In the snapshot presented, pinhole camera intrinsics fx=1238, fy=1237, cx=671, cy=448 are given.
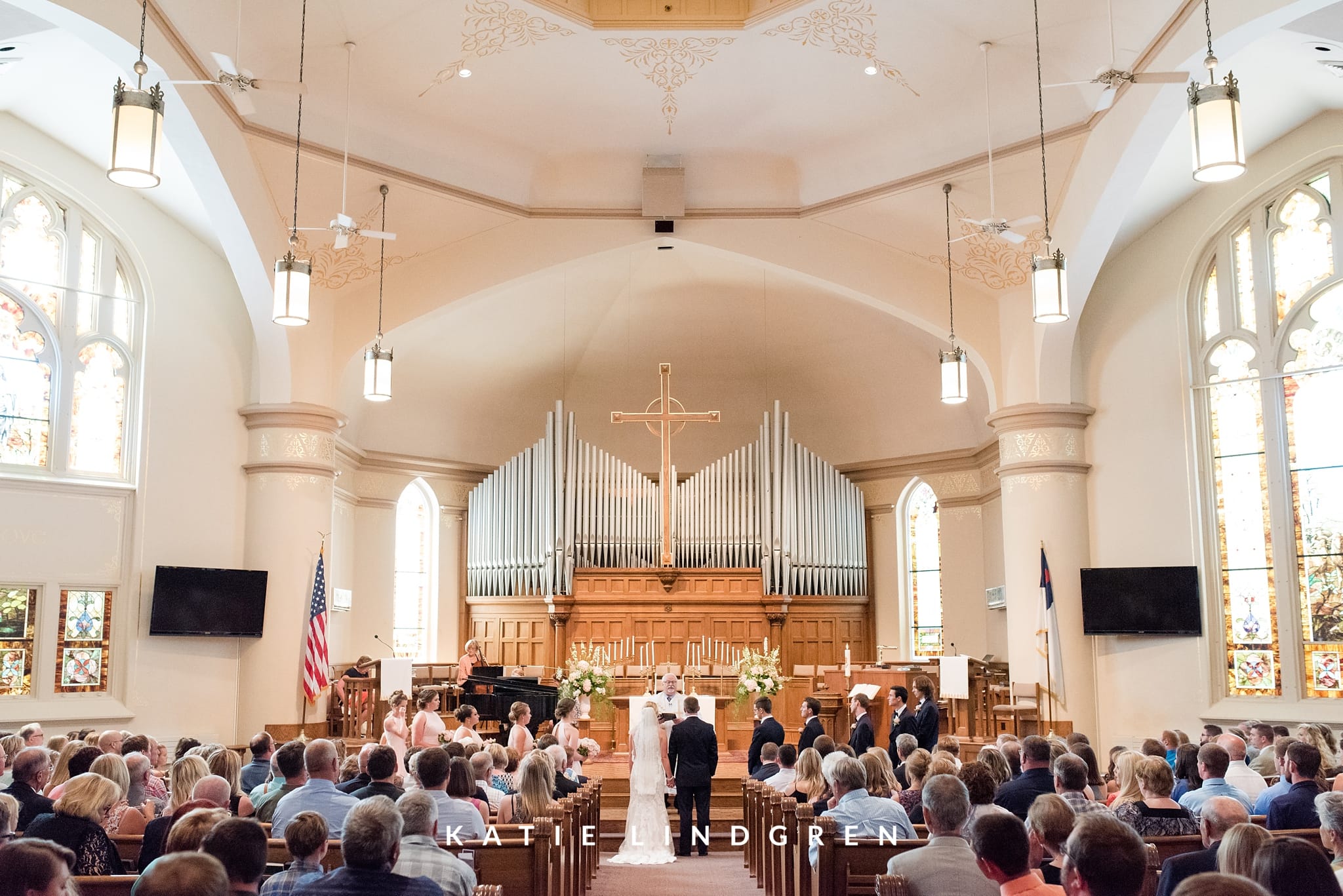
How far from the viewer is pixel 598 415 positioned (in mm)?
18203

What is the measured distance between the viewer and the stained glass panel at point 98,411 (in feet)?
39.2

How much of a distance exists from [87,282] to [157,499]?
2.22 meters

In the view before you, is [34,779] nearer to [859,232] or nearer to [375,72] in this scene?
[375,72]

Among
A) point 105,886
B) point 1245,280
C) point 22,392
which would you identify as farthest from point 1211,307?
point 22,392

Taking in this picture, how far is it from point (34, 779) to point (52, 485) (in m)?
6.62

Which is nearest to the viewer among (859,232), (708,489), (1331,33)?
(1331,33)

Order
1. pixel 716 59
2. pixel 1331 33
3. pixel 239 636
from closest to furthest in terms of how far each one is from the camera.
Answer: pixel 1331 33 < pixel 716 59 < pixel 239 636

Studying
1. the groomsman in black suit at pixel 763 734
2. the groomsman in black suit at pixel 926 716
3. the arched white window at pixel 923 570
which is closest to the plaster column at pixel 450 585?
the arched white window at pixel 923 570

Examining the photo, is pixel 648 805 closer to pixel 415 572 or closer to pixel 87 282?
pixel 87 282

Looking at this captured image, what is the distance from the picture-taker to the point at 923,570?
1678 cm

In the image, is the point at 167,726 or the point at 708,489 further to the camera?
the point at 708,489

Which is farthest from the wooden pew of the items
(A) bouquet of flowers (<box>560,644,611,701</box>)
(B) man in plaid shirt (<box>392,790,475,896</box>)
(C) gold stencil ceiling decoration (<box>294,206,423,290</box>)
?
(C) gold stencil ceiling decoration (<box>294,206,423,290</box>)

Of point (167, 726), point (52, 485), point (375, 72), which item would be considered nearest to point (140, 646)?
point (167, 726)

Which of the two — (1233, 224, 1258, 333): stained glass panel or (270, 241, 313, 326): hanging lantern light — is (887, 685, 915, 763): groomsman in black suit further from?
(270, 241, 313, 326): hanging lantern light
